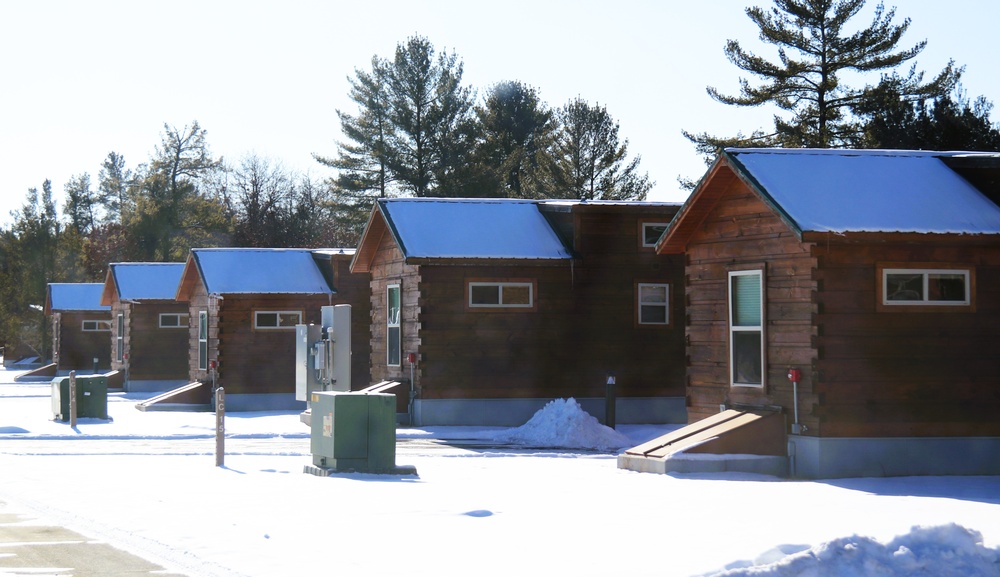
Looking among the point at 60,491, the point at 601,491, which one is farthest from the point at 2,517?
the point at 601,491

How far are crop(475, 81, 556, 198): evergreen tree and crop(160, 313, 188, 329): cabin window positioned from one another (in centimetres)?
2503

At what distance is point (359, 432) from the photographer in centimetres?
1850

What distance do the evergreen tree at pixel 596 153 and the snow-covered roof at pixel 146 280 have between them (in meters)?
28.5

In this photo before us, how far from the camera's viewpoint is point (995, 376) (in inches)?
777

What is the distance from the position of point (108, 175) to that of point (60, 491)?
338ft

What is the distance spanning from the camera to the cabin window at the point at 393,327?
31.5 meters

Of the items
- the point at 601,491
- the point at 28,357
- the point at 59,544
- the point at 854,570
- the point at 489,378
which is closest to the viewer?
the point at 854,570

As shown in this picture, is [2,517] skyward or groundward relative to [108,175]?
groundward

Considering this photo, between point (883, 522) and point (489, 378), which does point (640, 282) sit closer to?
point (489, 378)

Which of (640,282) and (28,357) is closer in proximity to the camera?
(640,282)

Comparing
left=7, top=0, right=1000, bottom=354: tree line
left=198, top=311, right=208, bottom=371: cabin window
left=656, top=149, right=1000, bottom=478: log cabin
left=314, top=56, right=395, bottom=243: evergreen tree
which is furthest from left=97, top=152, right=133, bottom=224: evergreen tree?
left=656, top=149, right=1000, bottom=478: log cabin

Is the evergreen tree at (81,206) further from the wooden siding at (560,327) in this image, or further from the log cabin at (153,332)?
the wooden siding at (560,327)

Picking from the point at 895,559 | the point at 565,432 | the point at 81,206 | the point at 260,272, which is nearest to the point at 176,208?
the point at 81,206

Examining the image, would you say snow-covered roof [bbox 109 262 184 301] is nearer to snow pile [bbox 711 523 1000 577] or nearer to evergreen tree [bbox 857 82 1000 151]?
evergreen tree [bbox 857 82 1000 151]
